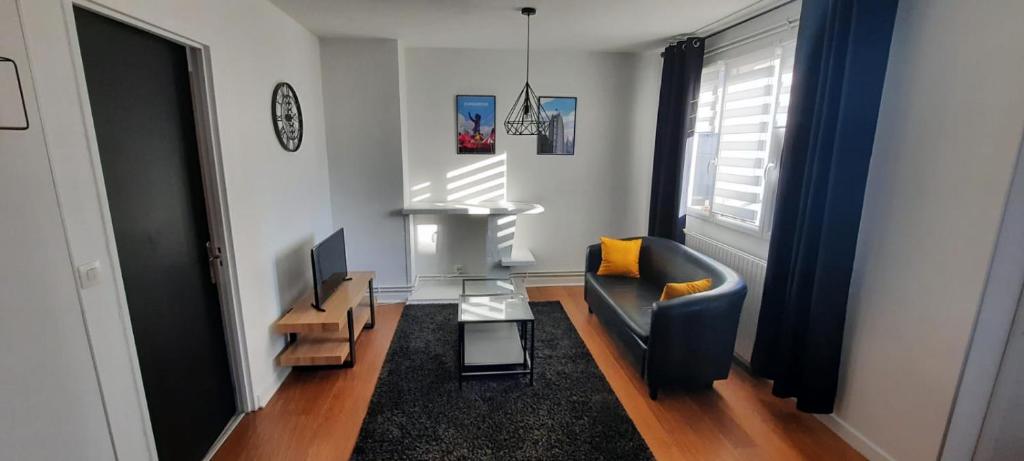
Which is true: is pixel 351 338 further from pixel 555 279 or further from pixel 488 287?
pixel 555 279

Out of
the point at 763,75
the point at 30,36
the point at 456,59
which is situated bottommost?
the point at 30,36

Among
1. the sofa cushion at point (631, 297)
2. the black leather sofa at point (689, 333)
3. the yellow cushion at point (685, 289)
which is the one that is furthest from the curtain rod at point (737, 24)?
the sofa cushion at point (631, 297)

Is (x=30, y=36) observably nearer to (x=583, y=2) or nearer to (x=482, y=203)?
(x=583, y=2)

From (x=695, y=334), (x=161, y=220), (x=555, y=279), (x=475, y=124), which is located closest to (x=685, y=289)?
(x=695, y=334)

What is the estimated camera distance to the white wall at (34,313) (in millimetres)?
1146

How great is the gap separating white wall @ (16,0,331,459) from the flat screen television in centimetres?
25

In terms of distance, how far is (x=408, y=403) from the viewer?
252 cm

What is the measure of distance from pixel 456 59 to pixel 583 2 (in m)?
1.75

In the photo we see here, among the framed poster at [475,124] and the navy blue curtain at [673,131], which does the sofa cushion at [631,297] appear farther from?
the framed poster at [475,124]

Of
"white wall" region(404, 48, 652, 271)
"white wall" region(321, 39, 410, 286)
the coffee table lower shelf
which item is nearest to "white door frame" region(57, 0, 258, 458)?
the coffee table lower shelf

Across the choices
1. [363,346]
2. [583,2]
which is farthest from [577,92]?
[363,346]

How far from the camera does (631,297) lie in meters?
3.24

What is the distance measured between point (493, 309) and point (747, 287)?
1.75 m

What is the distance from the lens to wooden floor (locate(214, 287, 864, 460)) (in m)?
2.16
